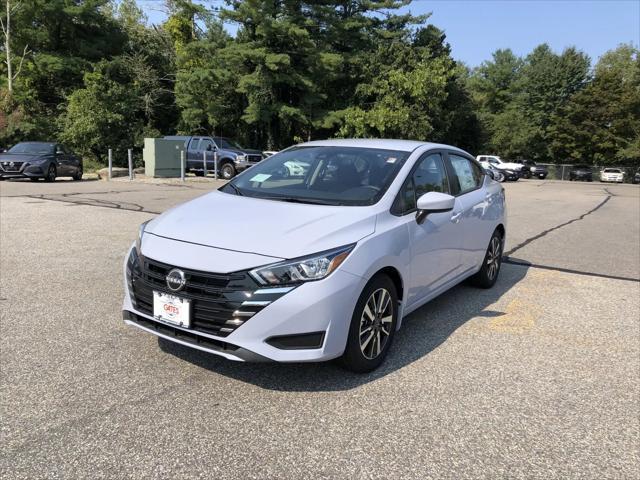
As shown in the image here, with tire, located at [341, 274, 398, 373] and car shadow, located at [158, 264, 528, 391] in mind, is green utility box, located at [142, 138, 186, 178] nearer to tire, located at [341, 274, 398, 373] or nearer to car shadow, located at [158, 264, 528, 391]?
car shadow, located at [158, 264, 528, 391]

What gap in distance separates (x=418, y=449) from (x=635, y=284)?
5315mm

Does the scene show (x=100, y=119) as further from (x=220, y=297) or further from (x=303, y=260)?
(x=303, y=260)

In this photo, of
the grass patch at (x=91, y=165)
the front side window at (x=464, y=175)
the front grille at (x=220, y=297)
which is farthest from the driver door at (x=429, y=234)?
the grass patch at (x=91, y=165)

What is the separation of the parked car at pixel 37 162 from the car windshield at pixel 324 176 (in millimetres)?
16297

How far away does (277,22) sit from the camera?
1182 inches

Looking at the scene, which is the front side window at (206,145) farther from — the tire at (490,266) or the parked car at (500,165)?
the parked car at (500,165)

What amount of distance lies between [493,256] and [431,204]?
2.52 m

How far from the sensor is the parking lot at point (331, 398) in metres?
2.67

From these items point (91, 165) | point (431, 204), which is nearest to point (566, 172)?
point (91, 165)

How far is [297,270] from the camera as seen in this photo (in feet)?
10.3

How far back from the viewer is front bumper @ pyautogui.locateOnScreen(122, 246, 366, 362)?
10.1 ft

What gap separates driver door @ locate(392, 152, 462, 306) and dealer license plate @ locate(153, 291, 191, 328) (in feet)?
5.48

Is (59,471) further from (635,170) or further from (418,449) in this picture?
(635,170)

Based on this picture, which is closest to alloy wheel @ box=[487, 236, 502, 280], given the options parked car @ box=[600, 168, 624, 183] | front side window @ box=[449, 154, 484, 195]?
front side window @ box=[449, 154, 484, 195]
